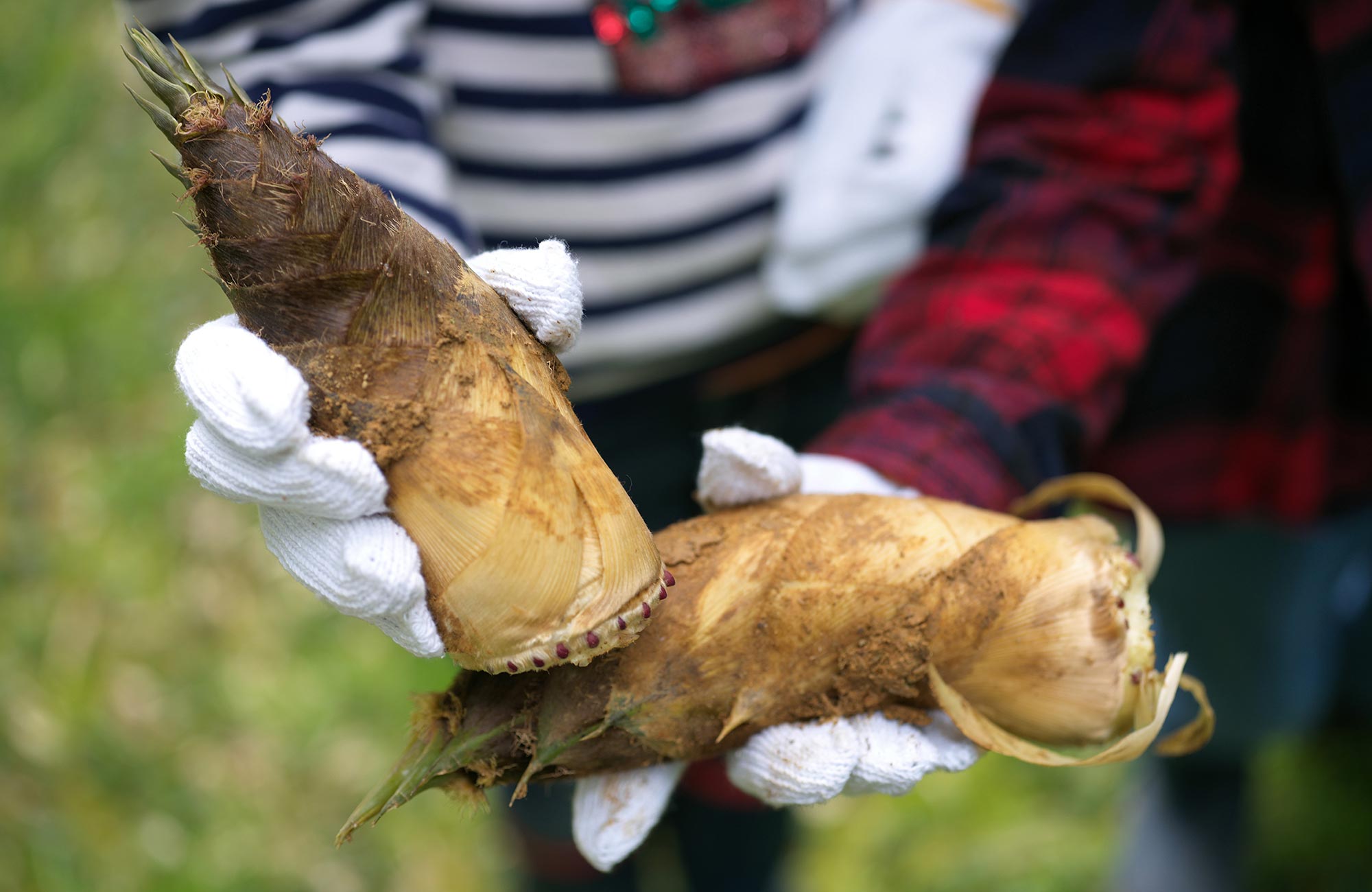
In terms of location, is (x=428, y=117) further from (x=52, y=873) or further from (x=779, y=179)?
(x=52, y=873)

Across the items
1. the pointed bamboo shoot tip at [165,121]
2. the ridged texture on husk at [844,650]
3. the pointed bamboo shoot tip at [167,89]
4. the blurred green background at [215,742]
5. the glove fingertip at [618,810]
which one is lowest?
the blurred green background at [215,742]

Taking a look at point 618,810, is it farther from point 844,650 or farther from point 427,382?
point 427,382

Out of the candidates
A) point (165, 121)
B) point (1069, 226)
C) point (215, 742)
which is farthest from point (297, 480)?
point (215, 742)

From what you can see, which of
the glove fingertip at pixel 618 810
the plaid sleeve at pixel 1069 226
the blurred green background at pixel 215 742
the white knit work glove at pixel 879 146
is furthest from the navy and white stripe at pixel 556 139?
the blurred green background at pixel 215 742

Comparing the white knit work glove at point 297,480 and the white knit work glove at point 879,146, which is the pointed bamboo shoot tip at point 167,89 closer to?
the white knit work glove at point 297,480

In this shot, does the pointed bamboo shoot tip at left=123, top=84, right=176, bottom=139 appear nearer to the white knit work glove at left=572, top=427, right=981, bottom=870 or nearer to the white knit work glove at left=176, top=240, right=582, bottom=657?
the white knit work glove at left=176, top=240, right=582, bottom=657
